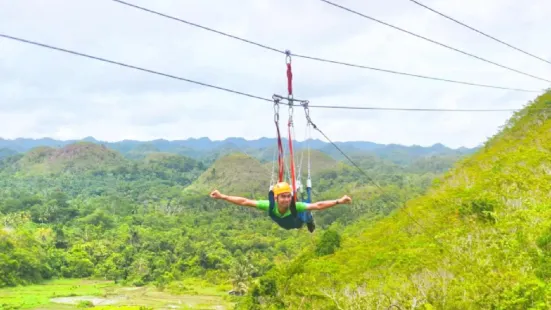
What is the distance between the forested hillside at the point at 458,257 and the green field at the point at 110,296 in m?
18.3

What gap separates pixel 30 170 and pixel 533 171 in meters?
202

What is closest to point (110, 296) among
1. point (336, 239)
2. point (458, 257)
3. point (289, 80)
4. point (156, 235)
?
point (156, 235)

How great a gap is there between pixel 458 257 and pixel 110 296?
44.3 meters

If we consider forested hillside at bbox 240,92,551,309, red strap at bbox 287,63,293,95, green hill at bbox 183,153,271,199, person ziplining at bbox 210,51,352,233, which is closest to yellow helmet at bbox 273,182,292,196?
person ziplining at bbox 210,51,352,233

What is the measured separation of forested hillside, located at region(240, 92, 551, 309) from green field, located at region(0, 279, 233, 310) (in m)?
18.3

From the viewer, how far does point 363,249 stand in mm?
29062

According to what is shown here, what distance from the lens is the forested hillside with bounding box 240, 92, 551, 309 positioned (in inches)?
562

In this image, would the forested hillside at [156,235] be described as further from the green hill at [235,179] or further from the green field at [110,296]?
the green field at [110,296]

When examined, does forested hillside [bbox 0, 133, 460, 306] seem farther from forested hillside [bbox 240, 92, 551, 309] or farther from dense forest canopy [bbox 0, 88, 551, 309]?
forested hillside [bbox 240, 92, 551, 309]

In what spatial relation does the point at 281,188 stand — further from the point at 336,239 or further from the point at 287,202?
the point at 336,239

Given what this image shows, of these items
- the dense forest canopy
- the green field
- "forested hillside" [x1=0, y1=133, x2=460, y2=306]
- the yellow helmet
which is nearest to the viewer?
the yellow helmet

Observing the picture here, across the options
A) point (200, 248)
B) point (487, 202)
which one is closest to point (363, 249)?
point (487, 202)

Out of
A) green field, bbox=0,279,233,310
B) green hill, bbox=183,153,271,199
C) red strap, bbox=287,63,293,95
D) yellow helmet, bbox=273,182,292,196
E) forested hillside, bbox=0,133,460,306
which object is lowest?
green field, bbox=0,279,233,310

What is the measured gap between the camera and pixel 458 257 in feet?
60.5
